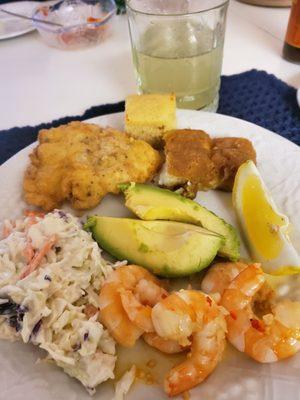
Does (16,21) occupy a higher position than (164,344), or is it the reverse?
(16,21)

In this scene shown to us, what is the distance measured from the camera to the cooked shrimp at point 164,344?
885 millimetres

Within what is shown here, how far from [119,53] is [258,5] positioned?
3.05 ft

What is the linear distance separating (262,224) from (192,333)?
370 mm

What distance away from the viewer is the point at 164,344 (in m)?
0.89

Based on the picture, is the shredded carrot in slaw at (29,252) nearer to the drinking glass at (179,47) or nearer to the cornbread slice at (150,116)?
the cornbread slice at (150,116)

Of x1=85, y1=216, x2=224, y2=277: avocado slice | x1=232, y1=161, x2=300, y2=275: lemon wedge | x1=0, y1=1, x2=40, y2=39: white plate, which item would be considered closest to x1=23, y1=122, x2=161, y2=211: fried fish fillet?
x1=85, y1=216, x2=224, y2=277: avocado slice

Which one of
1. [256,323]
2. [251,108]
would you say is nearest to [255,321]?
[256,323]

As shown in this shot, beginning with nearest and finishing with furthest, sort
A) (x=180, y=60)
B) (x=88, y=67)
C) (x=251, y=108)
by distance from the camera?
(x=180, y=60), (x=251, y=108), (x=88, y=67)

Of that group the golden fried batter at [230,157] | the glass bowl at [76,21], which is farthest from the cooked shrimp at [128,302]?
the glass bowl at [76,21]

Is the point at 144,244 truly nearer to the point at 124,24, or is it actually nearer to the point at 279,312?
the point at 279,312

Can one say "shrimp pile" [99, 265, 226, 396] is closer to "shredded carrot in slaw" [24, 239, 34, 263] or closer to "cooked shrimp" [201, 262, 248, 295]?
"cooked shrimp" [201, 262, 248, 295]

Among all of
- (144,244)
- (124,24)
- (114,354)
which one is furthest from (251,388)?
(124,24)

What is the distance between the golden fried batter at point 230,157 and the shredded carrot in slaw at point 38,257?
0.54 meters

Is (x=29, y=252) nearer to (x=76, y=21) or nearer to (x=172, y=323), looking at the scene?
(x=172, y=323)
